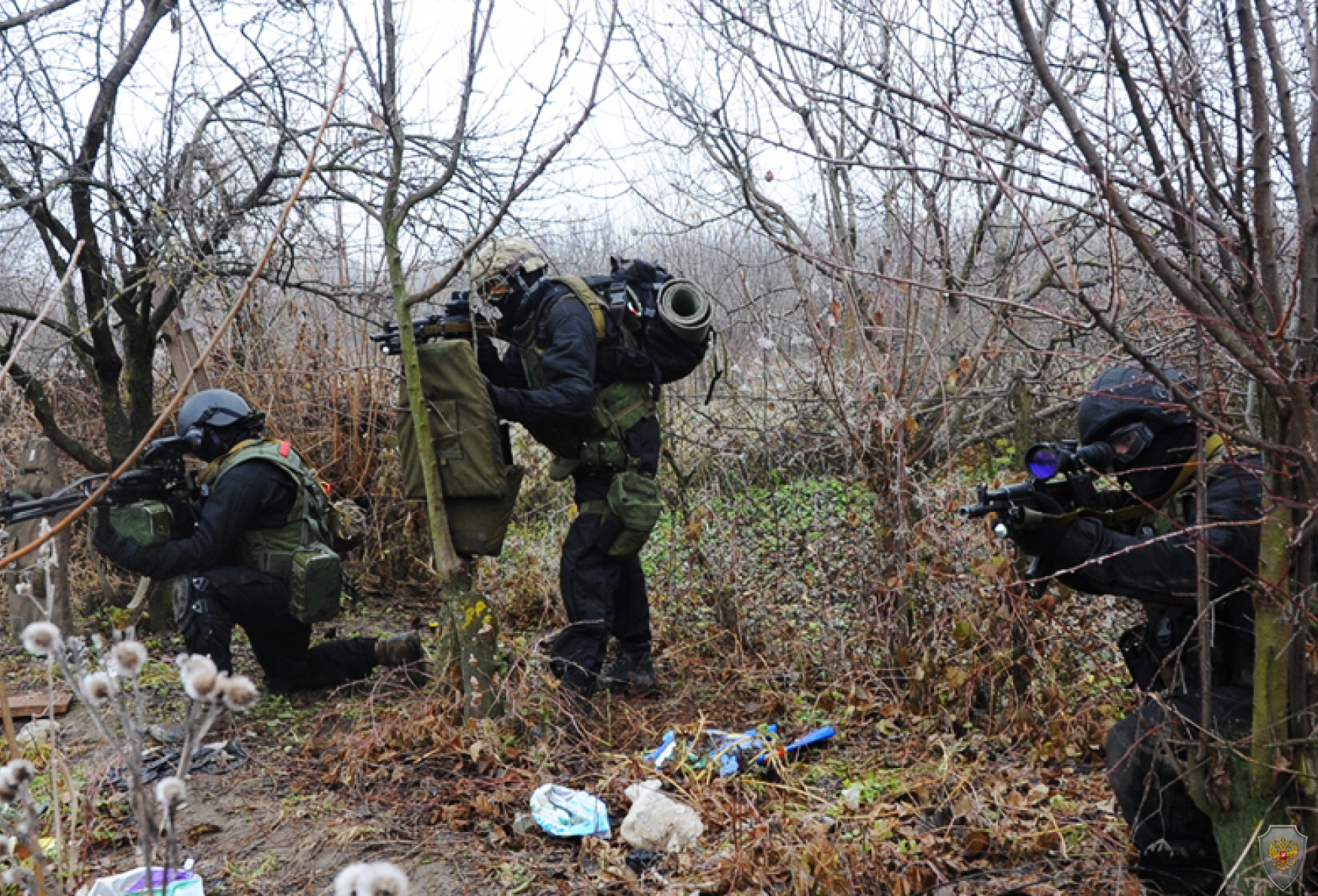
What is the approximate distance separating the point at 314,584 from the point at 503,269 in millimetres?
1643

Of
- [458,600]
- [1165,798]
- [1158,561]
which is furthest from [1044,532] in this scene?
[458,600]

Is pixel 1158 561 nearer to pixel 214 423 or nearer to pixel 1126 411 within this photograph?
pixel 1126 411

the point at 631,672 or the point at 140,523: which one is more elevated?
the point at 140,523

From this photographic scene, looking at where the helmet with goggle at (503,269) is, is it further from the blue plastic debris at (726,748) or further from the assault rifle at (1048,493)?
the assault rifle at (1048,493)

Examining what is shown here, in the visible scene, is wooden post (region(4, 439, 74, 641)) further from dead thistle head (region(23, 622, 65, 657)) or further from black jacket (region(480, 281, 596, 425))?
dead thistle head (region(23, 622, 65, 657))

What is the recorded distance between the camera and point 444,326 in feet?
14.8

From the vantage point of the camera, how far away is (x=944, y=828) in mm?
3387

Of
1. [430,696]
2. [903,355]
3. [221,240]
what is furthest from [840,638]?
[221,240]

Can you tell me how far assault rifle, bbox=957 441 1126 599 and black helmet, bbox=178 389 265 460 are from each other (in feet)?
11.5

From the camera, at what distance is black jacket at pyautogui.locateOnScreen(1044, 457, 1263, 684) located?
2.55m

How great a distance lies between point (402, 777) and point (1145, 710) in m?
2.56

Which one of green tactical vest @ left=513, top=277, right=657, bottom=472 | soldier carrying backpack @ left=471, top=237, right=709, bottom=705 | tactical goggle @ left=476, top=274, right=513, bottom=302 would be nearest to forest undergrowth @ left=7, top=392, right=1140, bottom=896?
soldier carrying backpack @ left=471, top=237, right=709, bottom=705

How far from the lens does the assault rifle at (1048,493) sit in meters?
2.70

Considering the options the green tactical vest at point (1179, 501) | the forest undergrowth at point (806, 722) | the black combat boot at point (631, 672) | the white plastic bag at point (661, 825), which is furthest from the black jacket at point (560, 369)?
the green tactical vest at point (1179, 501)
